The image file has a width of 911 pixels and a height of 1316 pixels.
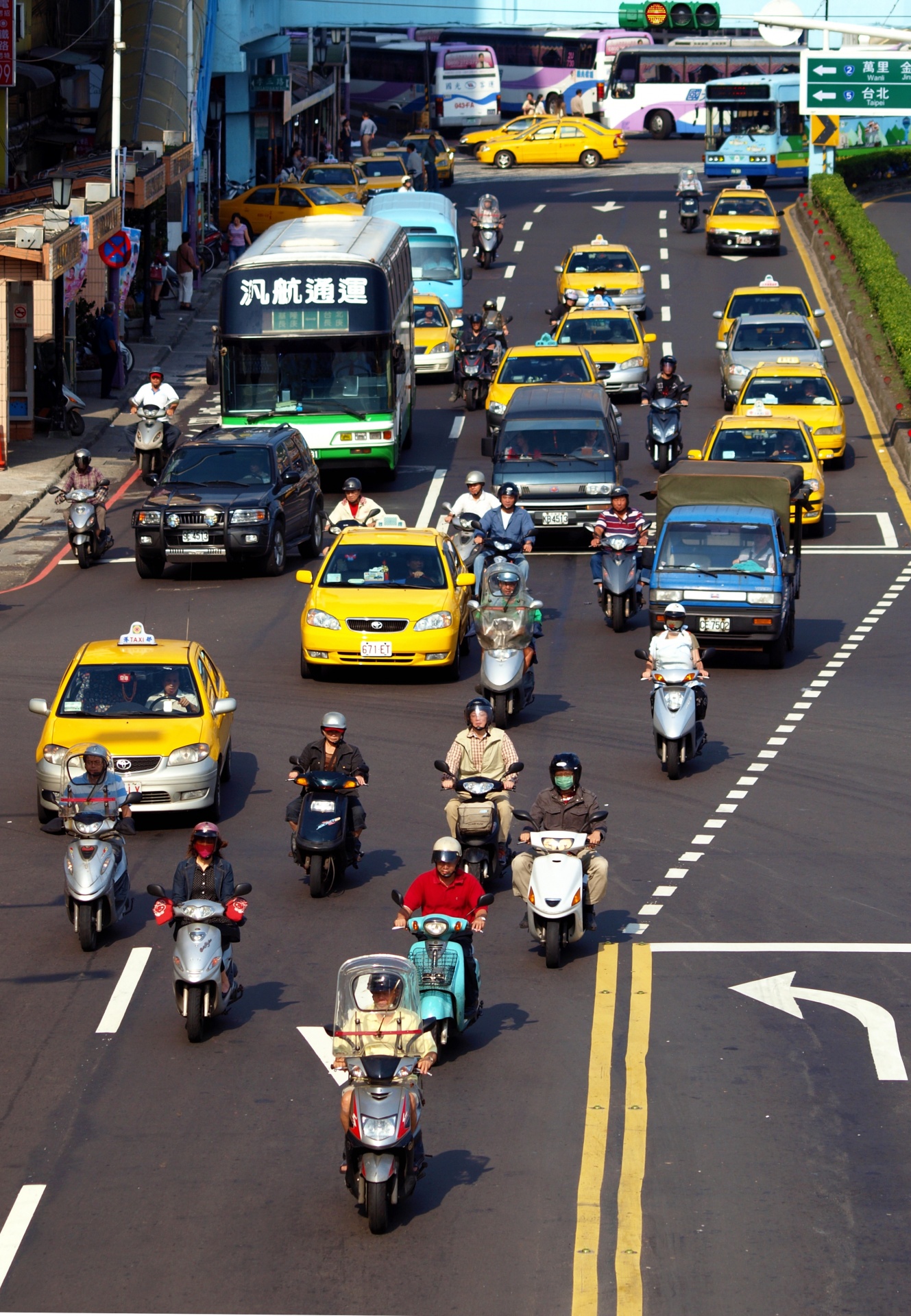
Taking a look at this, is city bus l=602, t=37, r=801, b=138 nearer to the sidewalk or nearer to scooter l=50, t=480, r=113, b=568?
the sidewalk

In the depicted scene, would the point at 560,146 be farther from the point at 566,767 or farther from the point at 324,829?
the point at 566,767

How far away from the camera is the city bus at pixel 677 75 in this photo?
8006cm

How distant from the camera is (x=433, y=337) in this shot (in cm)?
4256

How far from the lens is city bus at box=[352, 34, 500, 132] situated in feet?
276

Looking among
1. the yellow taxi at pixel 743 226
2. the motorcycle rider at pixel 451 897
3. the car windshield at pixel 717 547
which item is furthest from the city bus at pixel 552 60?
the motorcycle rider at pixel 451 897

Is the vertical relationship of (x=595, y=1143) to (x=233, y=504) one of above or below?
below

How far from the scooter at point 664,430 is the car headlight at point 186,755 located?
59.5 ft

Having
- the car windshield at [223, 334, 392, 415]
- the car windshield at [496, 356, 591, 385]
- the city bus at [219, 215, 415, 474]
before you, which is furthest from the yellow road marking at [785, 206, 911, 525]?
the car windshield at [223, 334, 392, 415]

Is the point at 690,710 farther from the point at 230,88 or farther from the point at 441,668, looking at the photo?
the point at 230,88

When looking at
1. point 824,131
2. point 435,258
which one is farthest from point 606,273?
point 824,131

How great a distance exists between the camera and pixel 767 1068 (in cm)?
1219

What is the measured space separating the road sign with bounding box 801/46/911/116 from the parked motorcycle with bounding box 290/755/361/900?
3548cm

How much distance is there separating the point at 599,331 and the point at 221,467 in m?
13.9

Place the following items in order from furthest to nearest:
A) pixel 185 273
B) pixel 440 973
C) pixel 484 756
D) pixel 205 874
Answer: pixel 185 273
pixel 484 756
pixel 205 874
pixel 440 973
